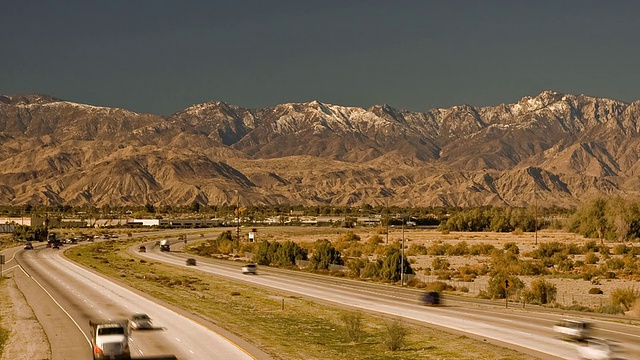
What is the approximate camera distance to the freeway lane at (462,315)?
41250 millimetres

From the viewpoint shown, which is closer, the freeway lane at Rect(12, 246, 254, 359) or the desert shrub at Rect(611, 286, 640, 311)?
the freeway lane at Rect(12, 246, 254, 359)

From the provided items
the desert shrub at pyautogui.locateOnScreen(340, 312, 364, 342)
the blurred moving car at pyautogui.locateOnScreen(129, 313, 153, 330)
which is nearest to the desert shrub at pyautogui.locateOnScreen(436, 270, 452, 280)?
the desert shrub at pyautogui.locateOnScreen(340, 312, 364, 342)

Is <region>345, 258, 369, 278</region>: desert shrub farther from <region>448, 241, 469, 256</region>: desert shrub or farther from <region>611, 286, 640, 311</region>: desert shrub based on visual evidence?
<region>611, 286, 640, 311</region>: desert shrub

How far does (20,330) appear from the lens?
46.7 metres

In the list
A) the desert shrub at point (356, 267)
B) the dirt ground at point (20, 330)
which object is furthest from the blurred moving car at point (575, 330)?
the desert shrub at point (356, 267)

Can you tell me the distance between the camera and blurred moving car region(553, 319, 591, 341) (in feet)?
128

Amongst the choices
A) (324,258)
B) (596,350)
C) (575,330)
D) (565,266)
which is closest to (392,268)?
(324,258)

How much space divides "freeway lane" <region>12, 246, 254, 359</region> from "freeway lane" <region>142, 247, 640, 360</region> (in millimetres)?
13896

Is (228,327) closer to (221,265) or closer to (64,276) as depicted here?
(64,276)

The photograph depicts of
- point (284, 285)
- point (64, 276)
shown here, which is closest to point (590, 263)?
point (284, 285)

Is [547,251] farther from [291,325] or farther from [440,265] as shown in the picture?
[291,325]

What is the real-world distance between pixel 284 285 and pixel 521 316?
92.7 ft

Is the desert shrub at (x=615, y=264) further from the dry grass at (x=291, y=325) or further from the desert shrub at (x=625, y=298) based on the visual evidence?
the dry grass at (x=291, y=325)

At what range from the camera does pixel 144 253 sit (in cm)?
12256
